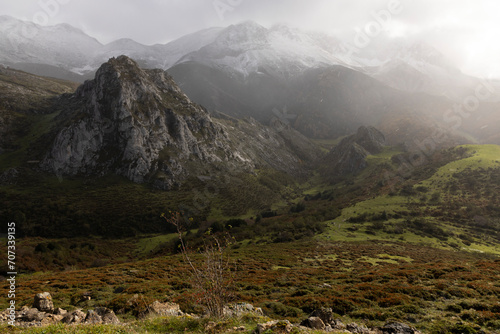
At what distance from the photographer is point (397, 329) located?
13.3 m

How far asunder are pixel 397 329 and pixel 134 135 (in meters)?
136

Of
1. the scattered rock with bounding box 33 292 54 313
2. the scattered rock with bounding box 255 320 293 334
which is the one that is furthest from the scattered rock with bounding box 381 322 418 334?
the scattered rock with bounding box 33 292 54 313

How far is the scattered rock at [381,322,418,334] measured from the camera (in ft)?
42.4

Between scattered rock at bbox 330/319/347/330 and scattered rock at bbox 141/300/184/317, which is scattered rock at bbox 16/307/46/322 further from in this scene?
scattered rock at bbox 330/319/347/330

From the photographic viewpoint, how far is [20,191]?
302ft

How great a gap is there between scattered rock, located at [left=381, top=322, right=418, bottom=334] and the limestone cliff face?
115 m

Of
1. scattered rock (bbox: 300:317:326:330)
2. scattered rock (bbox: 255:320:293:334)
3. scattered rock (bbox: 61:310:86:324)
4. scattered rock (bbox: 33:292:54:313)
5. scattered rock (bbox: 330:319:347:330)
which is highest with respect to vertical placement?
scattered rock (bbox: 255:320:293:334)

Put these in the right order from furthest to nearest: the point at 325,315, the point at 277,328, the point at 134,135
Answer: the point at 134,135, the point at 325,315, the point at 277,328

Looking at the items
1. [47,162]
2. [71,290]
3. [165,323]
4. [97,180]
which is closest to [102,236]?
[97,180]

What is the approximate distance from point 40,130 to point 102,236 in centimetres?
10012

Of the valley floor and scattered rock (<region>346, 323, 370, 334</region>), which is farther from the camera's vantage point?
the valley floor

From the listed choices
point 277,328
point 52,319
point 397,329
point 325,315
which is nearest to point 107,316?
point 52,319

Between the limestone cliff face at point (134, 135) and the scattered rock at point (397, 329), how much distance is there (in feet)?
376

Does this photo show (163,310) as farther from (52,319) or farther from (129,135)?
(129,135)
